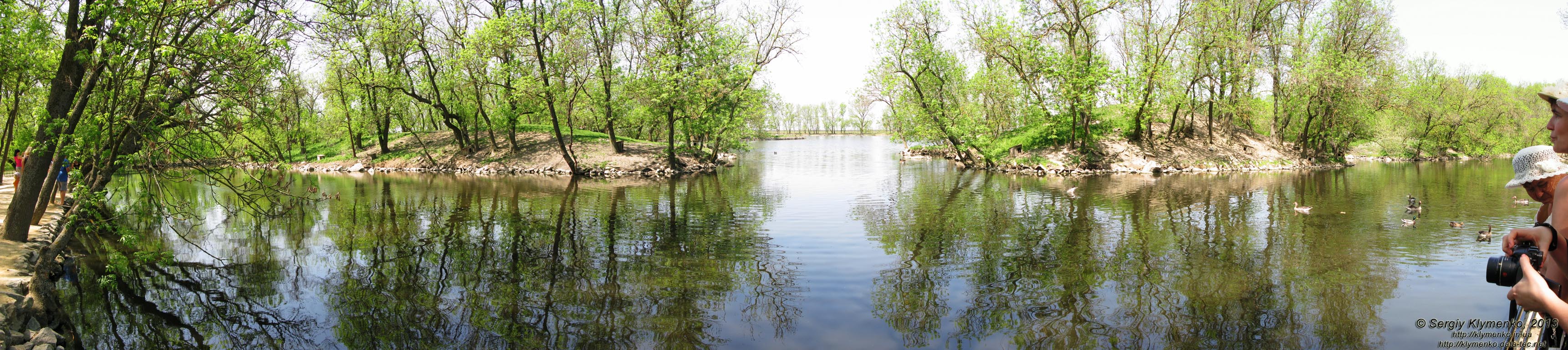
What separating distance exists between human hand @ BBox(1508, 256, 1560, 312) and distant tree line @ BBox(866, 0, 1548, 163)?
33.3 meters

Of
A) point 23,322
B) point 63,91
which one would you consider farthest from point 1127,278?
point 63,91

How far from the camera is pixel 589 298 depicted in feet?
32.8

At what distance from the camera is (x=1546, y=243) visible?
335 cm

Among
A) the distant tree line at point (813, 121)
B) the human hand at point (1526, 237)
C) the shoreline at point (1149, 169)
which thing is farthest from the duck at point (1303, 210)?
the distant tree line at point (813, 121)

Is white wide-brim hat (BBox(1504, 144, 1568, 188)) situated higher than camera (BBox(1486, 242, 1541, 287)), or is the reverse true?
white wide-brim hat (BBox(1504, 144, 1568, 188))

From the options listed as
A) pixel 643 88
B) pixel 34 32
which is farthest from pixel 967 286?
pixel 643 88

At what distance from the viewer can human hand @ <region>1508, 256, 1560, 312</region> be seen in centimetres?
305

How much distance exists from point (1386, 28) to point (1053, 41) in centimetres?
1895

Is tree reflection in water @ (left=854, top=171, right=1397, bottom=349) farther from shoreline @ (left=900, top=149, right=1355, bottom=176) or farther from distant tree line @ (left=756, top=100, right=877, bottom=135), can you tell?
distant tree line @ (left=756, top=100, right=877, bottom=135)

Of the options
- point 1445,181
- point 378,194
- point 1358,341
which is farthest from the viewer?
point 1445,181

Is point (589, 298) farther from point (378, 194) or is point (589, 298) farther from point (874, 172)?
point (874, 172)

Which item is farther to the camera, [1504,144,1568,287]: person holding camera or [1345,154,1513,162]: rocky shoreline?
[1345,154,1513,162]: rocky shoreline

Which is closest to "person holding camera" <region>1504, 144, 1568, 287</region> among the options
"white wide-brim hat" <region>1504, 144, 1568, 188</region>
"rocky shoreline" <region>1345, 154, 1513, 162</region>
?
"white wide-brim hat" <region>1504, 144, 1568, 188</region>

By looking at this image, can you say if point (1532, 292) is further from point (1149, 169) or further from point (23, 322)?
point (1149, 169)
